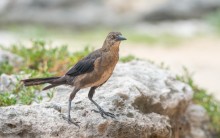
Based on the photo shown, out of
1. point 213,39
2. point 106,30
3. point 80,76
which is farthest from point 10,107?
point 106,30

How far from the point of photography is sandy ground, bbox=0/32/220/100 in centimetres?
1219

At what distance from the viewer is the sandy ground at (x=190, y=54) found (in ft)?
40.0

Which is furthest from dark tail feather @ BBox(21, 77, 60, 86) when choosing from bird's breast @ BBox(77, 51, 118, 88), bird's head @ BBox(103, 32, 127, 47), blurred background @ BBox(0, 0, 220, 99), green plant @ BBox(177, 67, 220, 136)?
blurred background @ BBox(0, 0, 220, 99)

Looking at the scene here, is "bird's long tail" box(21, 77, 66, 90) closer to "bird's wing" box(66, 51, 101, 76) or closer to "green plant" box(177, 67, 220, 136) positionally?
"bird's wing" box(66, 51, 101, 76)

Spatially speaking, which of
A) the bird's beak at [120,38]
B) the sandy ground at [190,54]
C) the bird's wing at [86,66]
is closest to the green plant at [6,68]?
the bird's wing at [86,66]

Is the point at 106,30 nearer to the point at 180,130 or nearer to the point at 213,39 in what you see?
the point at 213,39

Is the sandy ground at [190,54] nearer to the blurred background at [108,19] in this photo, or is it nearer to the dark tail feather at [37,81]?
the blurred background at [108,19]

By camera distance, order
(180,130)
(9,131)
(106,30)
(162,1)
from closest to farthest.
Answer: (9,131), (180,130), (106,30), (162,1)

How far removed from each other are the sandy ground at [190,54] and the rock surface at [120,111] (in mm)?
5500

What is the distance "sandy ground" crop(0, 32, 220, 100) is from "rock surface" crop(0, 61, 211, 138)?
5.50 m

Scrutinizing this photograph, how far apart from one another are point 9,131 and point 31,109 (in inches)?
9.9

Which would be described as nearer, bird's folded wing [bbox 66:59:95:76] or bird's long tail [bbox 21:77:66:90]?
bird's folded wing [bbox 66:59:95:76]

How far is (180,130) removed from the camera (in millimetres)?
6266

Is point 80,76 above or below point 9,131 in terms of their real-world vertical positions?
above
